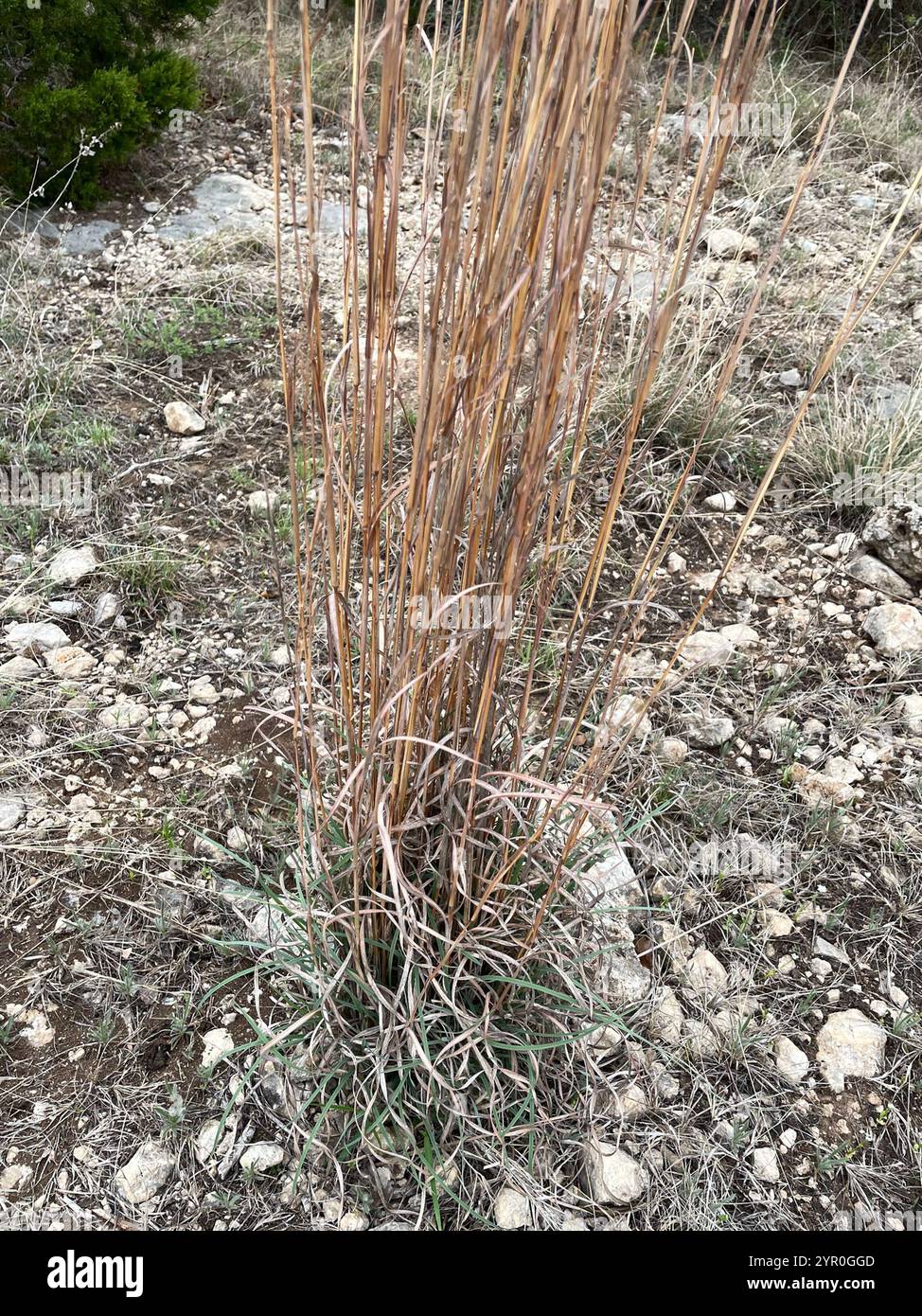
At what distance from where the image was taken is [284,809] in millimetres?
1727

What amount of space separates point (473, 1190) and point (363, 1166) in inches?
6.0

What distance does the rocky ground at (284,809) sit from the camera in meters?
1.38

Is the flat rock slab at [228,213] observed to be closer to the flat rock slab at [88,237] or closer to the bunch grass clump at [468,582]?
the flat rock slab at [88,237]

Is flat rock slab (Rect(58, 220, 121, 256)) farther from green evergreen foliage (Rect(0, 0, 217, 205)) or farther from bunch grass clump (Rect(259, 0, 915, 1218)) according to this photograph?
bunch grass clump (Rect(259, 0, 915, 1218))

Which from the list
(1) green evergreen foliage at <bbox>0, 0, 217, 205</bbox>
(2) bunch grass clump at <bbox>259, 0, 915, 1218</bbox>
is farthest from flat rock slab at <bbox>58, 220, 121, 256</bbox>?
(2) bunch grass clump at <bbox>259, 0, 915, 1218</bbox>

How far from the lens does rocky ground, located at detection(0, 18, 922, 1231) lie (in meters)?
1.38

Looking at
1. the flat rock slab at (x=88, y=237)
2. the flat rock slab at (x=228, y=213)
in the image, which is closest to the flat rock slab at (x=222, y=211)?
the flat rock slab at (x=228, y=213)

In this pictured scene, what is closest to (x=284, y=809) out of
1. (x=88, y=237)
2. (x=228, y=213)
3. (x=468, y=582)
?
(x=468, y=582)

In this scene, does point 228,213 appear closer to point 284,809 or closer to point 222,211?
point 222,211

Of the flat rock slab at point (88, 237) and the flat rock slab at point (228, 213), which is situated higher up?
the flat rock slab at point (228, 213)

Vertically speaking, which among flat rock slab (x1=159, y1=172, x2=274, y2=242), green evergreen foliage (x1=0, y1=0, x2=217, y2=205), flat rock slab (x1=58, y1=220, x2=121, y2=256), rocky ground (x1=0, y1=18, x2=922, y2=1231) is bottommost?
rocky ground (x1=0, y1=18, x2=922, y2=1231)

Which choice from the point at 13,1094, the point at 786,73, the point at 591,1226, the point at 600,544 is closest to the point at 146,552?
the point at 13,1094

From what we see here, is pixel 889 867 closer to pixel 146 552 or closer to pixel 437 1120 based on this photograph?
pixel 437 1120

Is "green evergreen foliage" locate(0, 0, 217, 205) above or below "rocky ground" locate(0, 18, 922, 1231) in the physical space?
above
